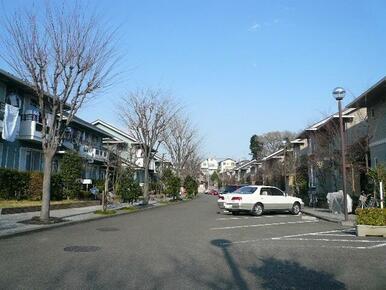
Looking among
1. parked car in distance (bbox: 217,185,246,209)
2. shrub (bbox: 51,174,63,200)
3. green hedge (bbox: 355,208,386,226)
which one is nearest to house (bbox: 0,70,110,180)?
shrub (bbox: 51,174,63,200)

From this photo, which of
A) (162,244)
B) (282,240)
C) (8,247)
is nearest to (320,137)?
(282,240)

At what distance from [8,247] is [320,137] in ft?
90.7

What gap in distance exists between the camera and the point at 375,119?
25766 mm

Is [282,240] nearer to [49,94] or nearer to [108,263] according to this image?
[108,263]

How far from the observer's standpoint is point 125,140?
196 ft

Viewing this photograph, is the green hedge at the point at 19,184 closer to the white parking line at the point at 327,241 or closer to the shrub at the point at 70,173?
the shrub at the point at 70,173

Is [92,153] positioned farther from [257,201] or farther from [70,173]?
[257,201]

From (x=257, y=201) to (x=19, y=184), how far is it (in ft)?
45.5

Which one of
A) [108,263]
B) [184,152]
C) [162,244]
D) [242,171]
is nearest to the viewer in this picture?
[108,263]

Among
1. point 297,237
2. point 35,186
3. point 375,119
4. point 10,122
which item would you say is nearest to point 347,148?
point 375,119

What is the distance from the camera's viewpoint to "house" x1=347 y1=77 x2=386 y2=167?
78.7 feet

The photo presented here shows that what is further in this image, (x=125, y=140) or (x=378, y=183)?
(x=125, y=140)

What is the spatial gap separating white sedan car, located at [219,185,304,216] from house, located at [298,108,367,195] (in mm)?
4937

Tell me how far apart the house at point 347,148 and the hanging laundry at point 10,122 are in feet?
67.3
